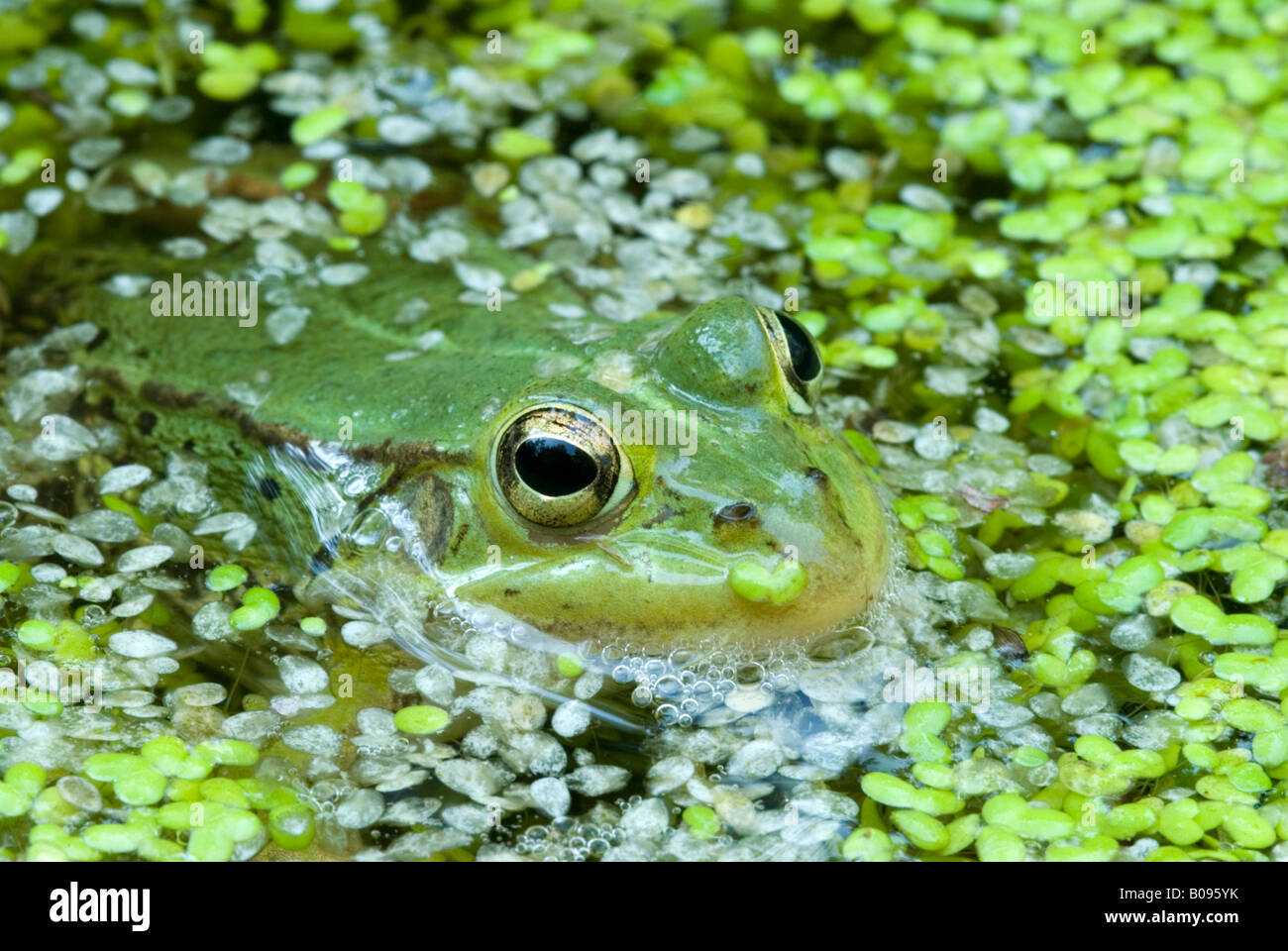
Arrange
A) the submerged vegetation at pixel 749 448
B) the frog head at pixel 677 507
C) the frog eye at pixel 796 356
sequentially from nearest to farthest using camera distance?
the submerged vegetation at pixel 749 448, the frog head at pixel 677 507, the frog eye at pixel 796 356

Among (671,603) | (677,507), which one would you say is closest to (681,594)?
(671,603)

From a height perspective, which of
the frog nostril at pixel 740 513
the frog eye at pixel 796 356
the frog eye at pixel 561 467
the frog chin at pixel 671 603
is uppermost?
the frog eye at pixel 796 356

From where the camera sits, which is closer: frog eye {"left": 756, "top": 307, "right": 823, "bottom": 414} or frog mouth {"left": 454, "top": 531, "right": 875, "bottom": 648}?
frog mouth {"left": 454, "top": 531, "right": 875, "bottom": 648}

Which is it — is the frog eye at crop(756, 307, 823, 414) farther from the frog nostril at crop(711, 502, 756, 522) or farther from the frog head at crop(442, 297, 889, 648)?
the frog nostril at crop(711, 502, 756, 522)

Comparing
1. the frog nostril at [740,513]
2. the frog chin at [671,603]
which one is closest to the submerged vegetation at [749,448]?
the frog chin at [671,603]

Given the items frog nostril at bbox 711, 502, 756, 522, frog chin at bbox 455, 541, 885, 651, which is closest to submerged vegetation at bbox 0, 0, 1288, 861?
frog chin at bbox 455, 541, 885, 651

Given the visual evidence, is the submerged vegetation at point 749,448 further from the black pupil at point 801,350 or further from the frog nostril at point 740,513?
the black pupil at point 801,350

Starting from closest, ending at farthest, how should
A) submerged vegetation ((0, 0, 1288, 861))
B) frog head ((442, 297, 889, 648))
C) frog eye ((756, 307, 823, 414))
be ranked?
submerged vegetation ((0, 0, 1288, 861)) < frog head ((442, 297, 889, 648)) < frog eye ((756, 307, 823, 414))

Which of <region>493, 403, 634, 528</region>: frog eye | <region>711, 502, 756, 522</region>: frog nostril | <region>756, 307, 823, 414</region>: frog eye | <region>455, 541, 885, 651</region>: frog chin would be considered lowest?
<region>455, 541, 885, 651</region>: frog chin
